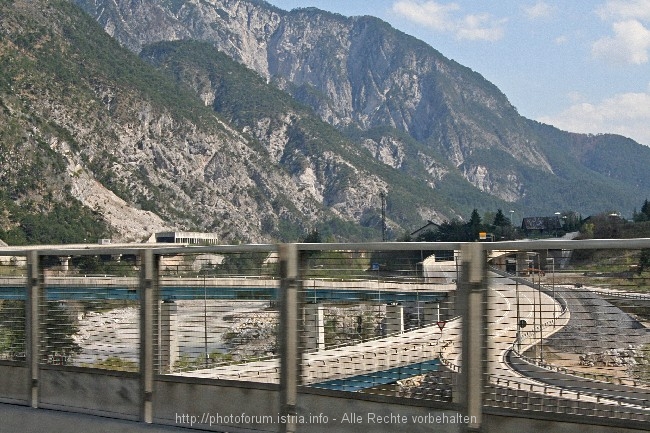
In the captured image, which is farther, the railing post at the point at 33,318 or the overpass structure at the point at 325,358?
the railing post at the point at 33,318

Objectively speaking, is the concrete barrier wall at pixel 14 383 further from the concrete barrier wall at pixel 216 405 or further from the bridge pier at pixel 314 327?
the bridge pier at pixel 314 327

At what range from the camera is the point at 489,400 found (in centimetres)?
588

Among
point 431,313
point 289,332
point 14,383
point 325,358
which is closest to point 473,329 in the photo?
point 431,313

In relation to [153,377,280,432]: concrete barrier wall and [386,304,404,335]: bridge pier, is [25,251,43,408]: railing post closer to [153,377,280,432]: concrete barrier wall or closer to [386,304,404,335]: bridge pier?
[153,377,280,432]: concrete barrier wall

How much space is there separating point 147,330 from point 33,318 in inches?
62.7

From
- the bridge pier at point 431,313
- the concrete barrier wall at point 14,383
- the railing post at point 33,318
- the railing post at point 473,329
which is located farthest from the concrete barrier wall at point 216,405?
the concrete barrier wall at point 14,383

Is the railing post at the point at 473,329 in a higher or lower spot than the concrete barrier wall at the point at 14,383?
higher

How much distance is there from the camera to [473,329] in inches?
235

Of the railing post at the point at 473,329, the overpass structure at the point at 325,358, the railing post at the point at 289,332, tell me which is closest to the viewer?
the overpass structure at the point at 325,358

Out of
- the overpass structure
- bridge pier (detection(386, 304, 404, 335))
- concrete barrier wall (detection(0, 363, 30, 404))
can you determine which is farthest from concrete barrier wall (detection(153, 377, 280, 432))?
concrete barrier wall (detection(0, 363, 30, 404))

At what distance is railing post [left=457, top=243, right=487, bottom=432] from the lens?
5.90m

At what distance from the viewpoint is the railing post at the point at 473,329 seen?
5.90 metres

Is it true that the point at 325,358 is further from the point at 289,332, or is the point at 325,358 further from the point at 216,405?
the point at 216,405

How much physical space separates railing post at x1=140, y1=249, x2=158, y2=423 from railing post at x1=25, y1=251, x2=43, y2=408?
4.95ft
